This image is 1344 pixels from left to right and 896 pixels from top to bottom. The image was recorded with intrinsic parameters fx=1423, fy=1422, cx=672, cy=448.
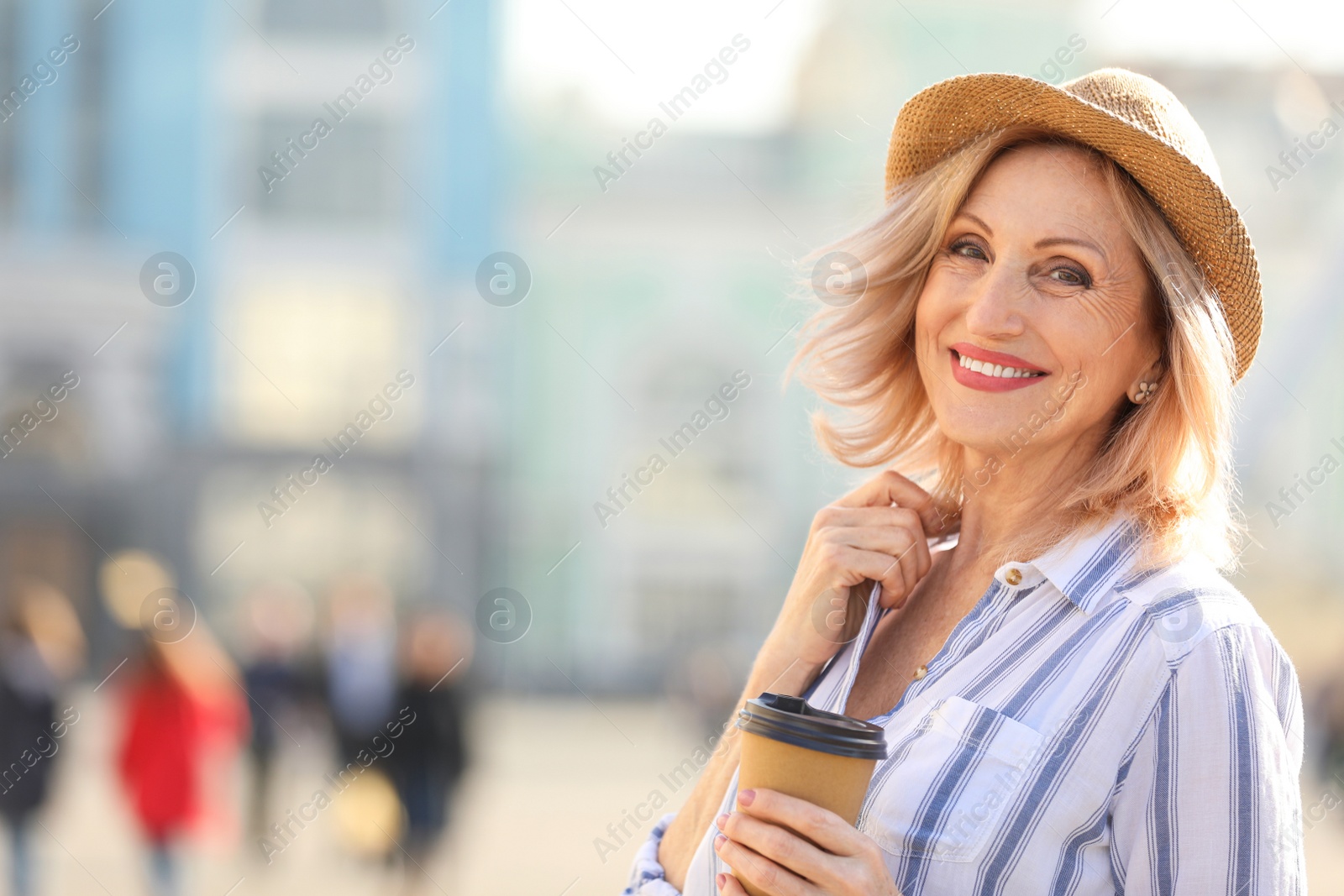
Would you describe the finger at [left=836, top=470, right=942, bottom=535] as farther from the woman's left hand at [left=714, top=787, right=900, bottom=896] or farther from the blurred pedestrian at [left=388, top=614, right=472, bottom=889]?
the blurred pedestrian at [left=388, top=614, right=472, bottom=889]

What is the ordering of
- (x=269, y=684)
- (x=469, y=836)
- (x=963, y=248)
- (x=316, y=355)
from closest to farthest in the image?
(x=963, y=248) → (x=269, y=684) → (x=469, y=836) → (x=316, y=355)

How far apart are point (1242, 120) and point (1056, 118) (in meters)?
25.5

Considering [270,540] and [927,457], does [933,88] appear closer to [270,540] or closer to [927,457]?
[927,457]

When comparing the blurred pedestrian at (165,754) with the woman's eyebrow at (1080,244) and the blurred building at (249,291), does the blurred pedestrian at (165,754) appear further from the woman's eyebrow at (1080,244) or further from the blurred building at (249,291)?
the blurred building at (249,291)

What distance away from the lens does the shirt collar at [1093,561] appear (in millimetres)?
1733

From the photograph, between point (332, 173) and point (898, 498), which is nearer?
point (898, 498)

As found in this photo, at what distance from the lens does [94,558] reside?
22.0 m

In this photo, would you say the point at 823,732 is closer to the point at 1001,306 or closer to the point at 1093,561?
the point at 1093,561

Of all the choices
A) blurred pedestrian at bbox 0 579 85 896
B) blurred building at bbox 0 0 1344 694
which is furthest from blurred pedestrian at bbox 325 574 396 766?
blurred building at bbox 0 0 1344 694

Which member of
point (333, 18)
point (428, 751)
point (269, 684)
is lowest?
point (269, 684)

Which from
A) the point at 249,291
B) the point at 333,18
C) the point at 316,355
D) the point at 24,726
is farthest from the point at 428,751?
the point at 333,18

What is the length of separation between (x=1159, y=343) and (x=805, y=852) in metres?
0.87

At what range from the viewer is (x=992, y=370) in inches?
75.3

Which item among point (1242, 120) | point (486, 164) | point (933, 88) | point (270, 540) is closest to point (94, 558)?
point (270, 540)
